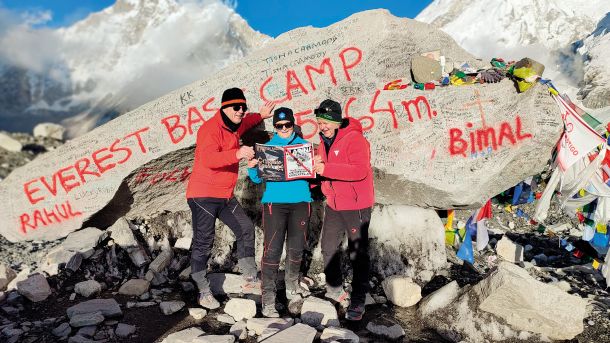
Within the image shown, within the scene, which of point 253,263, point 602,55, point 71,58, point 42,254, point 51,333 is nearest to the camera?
point 51,333

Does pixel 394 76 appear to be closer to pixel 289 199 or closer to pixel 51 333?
pixel 289 199

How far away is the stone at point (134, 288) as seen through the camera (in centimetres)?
541

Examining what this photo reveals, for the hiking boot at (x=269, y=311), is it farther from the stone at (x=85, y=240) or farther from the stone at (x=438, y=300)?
the stone at (x=85, y=240)

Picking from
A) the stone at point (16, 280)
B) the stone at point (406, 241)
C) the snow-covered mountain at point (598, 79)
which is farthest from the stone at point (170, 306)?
the snow-covered mountain at point (598, 79)

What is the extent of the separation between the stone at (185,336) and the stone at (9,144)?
3911 centimetres

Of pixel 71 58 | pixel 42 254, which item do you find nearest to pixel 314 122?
pixel 42 254

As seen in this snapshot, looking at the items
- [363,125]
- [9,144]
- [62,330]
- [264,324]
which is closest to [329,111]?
[363,125]

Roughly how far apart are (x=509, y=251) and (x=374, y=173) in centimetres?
284

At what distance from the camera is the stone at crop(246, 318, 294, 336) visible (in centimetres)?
425

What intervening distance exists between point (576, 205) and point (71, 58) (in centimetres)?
22979

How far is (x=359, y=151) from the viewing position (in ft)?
15.0

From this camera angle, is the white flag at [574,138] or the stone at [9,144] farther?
the stone at [9,144]

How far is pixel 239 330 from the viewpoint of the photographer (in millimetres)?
4312

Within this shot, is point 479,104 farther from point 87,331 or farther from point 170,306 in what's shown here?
point 87,331
